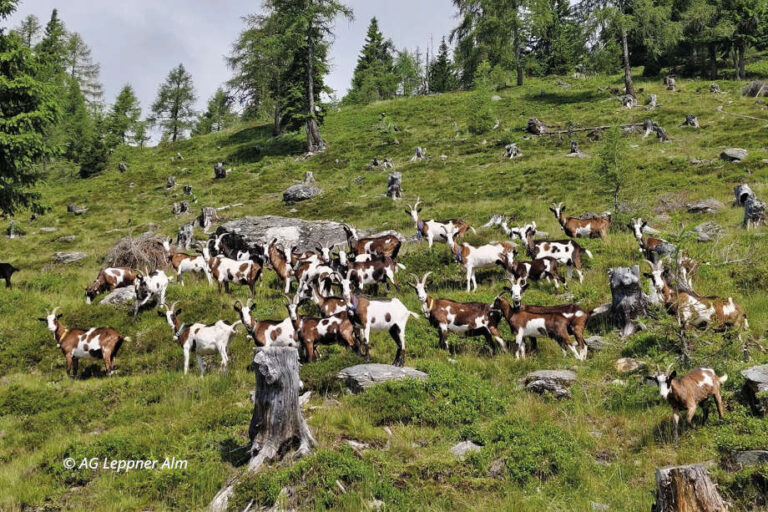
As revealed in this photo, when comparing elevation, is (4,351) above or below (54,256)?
below

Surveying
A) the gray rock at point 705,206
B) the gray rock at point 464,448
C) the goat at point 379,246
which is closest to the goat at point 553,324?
the gray rock at point 464,448

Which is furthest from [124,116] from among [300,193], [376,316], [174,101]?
[376,316]

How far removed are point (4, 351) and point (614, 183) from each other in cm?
2043

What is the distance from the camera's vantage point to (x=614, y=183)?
1892cm

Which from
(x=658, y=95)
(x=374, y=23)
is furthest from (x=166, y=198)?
(x=374, y=23)

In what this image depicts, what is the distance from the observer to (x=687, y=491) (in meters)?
4.22

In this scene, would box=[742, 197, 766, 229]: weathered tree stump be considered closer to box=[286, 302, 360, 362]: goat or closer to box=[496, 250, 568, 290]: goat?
box=[496, 250, 568, 290]: goat

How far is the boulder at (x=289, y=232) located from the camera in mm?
20734

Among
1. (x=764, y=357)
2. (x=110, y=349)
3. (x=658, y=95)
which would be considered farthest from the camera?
(x=658, y=95)

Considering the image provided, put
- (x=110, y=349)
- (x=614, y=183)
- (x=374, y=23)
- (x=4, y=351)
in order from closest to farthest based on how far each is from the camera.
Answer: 1. (x=110, y=349)
2. (x=4, y=351)
3. (x=614, y=183)
4. (x=374, y=23)

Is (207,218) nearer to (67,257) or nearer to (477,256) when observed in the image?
(67,257)

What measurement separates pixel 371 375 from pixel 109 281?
39.8ft

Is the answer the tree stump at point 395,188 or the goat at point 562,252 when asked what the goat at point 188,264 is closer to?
the goat at point 562,252

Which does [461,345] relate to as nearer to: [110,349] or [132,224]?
[110,349]
